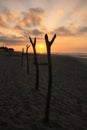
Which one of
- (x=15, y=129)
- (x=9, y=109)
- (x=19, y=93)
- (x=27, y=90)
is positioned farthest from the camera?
(x=27, y=90)

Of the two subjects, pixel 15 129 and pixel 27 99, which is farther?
pixel 27 99

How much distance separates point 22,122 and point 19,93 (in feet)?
15.2

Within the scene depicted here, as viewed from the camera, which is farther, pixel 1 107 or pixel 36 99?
pixel 36 99

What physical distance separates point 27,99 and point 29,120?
10.2 feet

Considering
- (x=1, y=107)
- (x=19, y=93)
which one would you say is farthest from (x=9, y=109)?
(x=19, y=93)

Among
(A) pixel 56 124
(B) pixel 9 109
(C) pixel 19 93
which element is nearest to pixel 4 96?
(C) pixel 19 93

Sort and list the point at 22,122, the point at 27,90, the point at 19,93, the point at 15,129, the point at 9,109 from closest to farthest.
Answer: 1. the point at 15,129
2. the point at 22,122
3. the point at 9,109
4. the point at 19,93
5. the point at 27,90

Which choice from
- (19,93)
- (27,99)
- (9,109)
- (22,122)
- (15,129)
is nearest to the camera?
(15,129)

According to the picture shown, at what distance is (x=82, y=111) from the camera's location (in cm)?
1001

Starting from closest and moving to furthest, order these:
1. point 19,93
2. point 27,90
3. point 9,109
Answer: point 9,109 < point 19,93 < point 27,90

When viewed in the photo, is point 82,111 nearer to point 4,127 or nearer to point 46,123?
point 46,123

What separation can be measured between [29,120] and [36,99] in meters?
3.19

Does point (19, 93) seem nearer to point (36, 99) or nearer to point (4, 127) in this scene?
point (36, 99)

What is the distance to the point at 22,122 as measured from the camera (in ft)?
26.5
